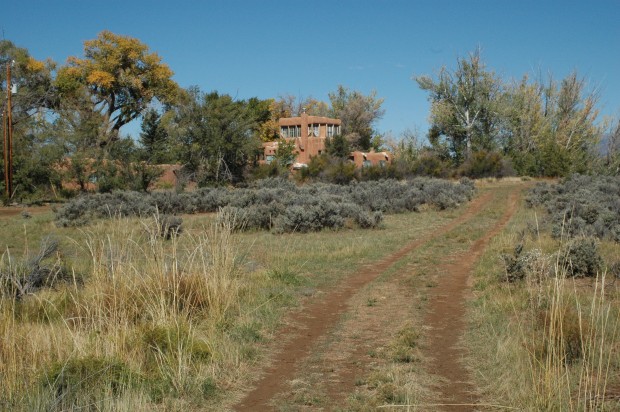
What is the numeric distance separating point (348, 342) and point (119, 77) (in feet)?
167

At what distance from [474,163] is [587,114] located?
21.0m

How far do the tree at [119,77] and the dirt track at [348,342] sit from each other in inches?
1832

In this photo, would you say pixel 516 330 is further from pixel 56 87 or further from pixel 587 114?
pixel 587 114

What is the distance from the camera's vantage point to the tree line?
126 feet

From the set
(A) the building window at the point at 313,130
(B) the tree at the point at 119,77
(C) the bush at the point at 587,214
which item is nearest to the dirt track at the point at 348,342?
(C) the bush at the point at 587,214

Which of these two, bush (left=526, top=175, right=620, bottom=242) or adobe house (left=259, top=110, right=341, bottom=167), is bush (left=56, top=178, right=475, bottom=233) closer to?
bush (left=526, top=175, right=620, bottom=242)

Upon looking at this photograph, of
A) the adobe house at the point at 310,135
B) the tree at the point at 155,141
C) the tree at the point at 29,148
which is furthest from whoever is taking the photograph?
the adobe house at the point at 310,135

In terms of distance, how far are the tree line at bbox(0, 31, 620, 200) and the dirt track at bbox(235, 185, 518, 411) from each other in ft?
96.8

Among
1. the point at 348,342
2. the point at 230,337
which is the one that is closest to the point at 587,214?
the point at 348,342

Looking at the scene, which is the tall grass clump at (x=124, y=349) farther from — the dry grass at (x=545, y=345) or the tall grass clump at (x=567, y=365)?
the tall grass clump at (x=567, y=365)

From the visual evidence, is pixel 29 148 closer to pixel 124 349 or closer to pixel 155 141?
pixel 155 141

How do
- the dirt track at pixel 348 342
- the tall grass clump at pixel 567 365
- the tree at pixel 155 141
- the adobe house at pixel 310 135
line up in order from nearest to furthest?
the tall grass clump at pixel 567 365
the dirt track at pixel 348 342
the tree at pixel 155 141
the adobe house at pixel 310 135

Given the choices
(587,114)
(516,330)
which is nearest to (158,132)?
(587,114)

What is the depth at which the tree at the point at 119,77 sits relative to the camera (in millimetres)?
54406
